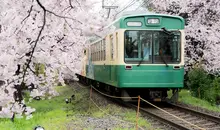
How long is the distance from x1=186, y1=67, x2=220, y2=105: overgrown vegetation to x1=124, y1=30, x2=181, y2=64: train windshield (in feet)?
12.0

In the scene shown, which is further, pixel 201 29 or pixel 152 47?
pixel 201 29

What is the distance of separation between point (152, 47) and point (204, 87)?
17.0 feet

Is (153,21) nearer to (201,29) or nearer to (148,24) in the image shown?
(148,24)

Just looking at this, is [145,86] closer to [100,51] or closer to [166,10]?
[100,51]

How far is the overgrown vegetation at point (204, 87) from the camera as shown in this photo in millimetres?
15041

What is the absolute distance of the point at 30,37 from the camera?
10.2 m

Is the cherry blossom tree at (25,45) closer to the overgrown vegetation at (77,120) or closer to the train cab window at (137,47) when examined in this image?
the overgrown vegetation at (77,120)

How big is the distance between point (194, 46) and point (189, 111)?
997 cm

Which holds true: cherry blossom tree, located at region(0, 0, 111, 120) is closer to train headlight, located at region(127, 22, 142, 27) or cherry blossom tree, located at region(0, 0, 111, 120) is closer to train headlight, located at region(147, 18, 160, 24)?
train headlight, located at region(127, 22, 142, 27)

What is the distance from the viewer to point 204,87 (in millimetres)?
15922

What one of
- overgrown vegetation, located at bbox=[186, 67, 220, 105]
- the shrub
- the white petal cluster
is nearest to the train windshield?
overgrown vegetation, located at bbox=[186, 67, 220, 105]

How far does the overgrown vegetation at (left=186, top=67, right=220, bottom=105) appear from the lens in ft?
49.3

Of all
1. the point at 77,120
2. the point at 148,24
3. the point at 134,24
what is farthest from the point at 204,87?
the point at 77,120

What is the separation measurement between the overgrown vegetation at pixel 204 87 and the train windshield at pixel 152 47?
3.66m
